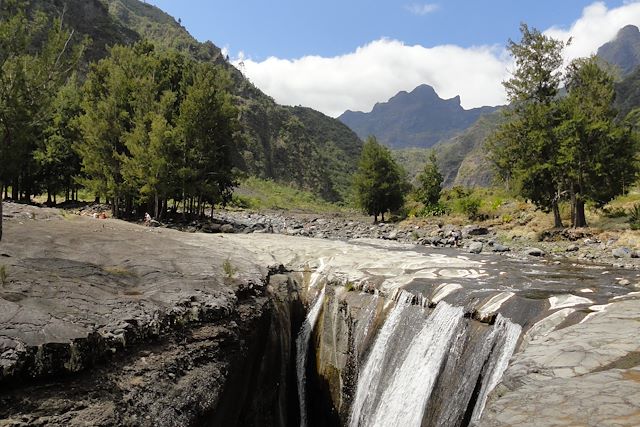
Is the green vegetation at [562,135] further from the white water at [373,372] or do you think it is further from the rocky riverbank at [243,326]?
the white water at [373,372]

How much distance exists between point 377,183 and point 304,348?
134 feet

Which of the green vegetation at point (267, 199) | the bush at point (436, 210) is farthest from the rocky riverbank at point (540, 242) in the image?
the green vegetation at point (267, 199)

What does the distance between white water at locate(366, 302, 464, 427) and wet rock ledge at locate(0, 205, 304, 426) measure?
10.1 ft

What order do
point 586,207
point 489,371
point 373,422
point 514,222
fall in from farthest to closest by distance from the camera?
1. point 514,222
2. point 586,207
3. point 373,422
4. point 489,371

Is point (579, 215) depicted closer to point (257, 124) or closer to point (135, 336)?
point (135, 336)

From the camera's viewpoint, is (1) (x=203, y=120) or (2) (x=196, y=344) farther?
(1) (x=203, y=120)


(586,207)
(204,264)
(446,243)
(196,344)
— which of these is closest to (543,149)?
(586,207)

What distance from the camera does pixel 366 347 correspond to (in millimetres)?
13359

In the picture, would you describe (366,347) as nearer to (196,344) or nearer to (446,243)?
(196,344)

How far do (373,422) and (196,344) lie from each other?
18.0ft

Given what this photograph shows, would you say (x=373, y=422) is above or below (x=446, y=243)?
below

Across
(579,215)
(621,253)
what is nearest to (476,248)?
(621,253)

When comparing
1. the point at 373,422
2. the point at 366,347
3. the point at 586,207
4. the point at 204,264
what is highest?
the point at 586,207

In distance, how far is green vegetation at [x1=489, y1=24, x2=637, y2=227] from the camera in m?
27.1
